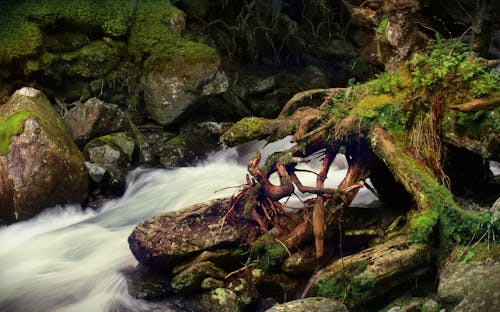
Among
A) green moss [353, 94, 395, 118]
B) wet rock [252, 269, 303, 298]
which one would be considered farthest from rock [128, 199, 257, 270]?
green moss [353, 94, 395, 118]

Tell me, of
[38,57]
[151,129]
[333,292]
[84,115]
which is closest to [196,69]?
[151,129]

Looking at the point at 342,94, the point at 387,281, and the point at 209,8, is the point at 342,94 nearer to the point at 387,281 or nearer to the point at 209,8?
the point at 387,281

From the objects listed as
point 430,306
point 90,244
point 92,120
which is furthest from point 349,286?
point 92,120

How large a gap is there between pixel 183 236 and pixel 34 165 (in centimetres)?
300

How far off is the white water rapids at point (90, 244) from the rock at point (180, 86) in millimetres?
1169

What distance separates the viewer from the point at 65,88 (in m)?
8.87

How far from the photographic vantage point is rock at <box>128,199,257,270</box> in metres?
4.82

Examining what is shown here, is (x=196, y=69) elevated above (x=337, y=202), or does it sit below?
above

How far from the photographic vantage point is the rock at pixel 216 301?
Result: 4.35 m

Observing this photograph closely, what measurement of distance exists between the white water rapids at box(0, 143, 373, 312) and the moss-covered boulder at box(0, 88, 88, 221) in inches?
8.2

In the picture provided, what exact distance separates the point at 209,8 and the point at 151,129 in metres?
2.99

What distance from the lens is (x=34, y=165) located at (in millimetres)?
6707

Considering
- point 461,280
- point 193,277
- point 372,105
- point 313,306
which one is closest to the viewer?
point 461,280

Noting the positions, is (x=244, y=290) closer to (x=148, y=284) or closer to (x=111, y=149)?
(x=148, y=284)
